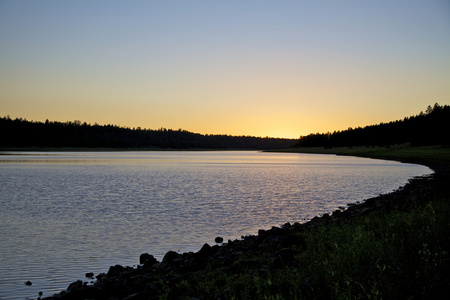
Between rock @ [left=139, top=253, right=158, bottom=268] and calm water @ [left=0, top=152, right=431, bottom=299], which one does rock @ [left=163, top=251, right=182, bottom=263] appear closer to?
rock @ [left=139, top=253, right=158, bottom=268]

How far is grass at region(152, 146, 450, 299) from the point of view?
7375 millimetres

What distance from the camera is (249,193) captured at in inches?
1505

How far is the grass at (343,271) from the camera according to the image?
290 inches

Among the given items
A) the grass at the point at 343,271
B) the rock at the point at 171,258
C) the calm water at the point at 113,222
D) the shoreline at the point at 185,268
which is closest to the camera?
the grass at the point at 343,271

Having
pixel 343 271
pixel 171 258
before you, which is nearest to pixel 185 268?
Answer: pixel 171 258

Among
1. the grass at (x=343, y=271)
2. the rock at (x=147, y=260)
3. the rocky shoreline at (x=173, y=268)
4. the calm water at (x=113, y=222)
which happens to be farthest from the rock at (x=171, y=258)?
the grass at (x=343, y=271)

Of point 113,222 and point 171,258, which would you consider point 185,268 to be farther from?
point 113,222

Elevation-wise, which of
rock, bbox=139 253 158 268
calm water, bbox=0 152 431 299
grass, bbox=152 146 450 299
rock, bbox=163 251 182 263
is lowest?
calm water, bbox=0 152 431 299

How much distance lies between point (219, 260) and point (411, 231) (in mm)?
5982

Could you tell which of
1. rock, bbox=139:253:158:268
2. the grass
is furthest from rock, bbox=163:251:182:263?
the grass

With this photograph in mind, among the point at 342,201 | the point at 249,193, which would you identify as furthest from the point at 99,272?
the point at 249,193

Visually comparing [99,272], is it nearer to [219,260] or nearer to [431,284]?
[219,260]

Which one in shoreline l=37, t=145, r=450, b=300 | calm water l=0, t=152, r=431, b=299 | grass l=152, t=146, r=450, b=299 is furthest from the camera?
calm water l=0, t=152, r=431, b=299

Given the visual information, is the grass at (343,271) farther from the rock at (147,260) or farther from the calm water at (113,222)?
the calm water at (113,222)
